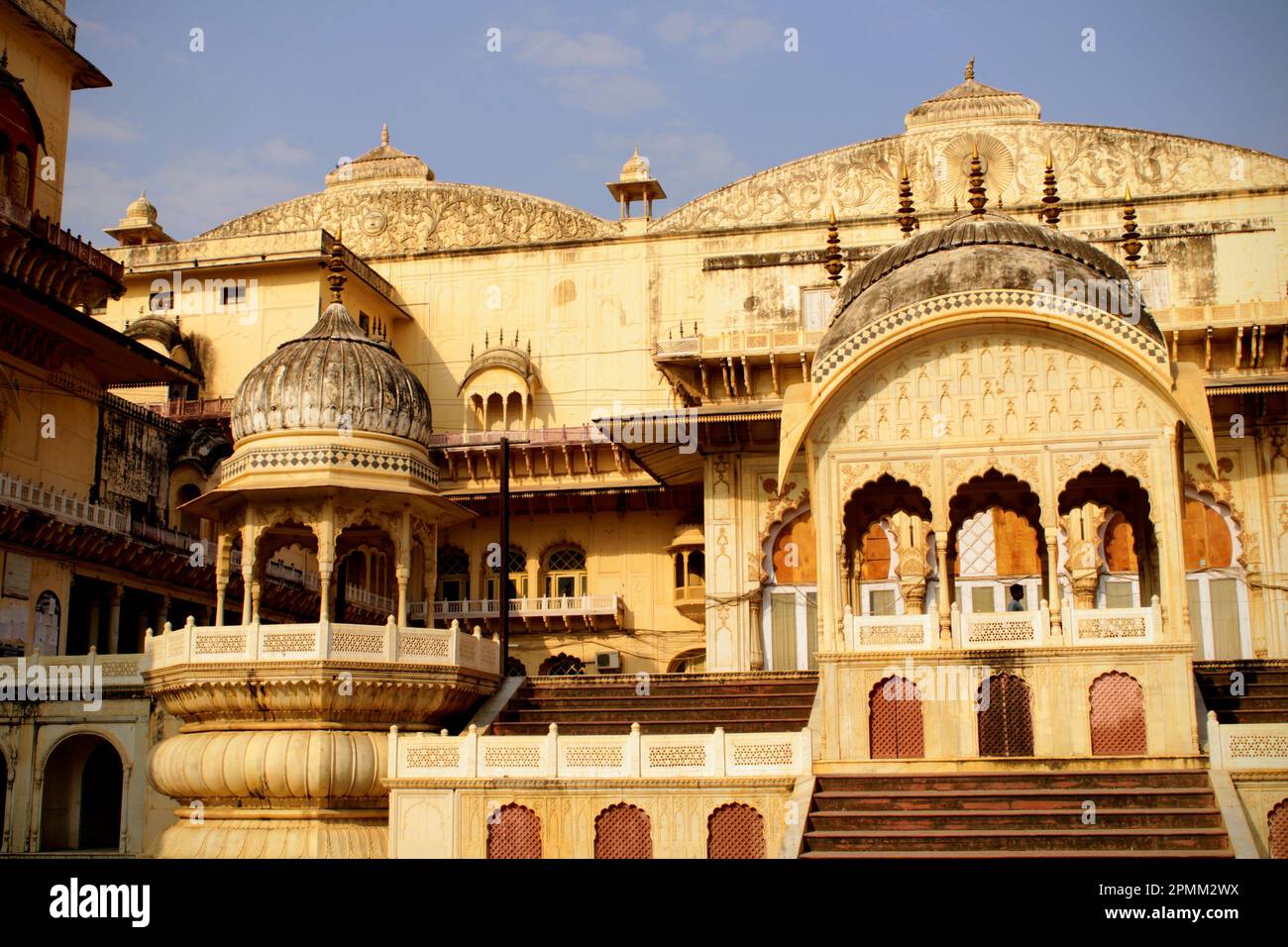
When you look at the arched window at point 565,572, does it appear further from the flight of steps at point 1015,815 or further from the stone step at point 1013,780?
the flight of steps at point 1015,815

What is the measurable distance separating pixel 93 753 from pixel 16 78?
47.6 ft

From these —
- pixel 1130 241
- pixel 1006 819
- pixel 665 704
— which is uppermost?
pixel 1130 241

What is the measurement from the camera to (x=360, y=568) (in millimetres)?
38781

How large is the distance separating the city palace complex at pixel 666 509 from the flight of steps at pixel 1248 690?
0.36 ft

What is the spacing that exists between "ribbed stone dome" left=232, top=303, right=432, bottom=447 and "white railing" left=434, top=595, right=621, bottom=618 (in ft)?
43.4

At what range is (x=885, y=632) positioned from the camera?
68.2 feet

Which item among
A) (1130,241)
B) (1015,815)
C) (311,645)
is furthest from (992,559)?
(311,645)

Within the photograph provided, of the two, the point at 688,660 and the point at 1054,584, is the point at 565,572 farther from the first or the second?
the point at 1054,584

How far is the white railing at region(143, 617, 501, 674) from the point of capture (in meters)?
21.4

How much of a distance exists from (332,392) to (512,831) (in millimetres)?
7130

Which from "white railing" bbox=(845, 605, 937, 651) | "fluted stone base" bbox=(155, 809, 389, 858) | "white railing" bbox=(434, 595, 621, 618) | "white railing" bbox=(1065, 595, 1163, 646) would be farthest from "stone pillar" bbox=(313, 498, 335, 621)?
"white railing" bbox=(434, 595, 621, 618)

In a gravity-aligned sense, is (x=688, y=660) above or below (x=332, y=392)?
below
